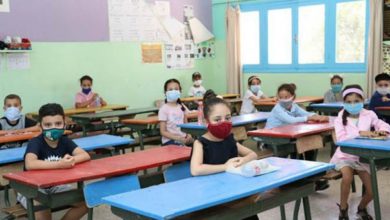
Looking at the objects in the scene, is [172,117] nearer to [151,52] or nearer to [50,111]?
[50,111]

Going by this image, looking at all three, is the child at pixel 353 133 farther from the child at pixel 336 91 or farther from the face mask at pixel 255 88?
the face mask at pixel 255 88

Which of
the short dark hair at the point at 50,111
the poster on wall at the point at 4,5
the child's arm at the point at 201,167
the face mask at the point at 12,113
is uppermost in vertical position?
the poster on wall at the point at 4,5

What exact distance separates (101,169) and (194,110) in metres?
3.73

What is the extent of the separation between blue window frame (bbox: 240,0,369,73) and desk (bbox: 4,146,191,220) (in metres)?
5.85

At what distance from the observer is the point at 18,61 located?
7164 millimetres

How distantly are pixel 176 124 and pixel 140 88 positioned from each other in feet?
13.4

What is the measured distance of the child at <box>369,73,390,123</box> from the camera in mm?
6047

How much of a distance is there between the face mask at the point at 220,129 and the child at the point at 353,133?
1.34m

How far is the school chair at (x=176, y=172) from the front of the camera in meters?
3.15

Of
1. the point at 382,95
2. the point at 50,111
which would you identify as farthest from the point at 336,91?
the point at 50,111

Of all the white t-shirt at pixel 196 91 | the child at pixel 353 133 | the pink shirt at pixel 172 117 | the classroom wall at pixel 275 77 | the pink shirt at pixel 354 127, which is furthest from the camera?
the white t-shirt at pixel 196 91

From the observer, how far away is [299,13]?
347 inches

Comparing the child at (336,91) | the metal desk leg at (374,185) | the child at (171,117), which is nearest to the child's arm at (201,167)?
the metal desk leg at (374,185)

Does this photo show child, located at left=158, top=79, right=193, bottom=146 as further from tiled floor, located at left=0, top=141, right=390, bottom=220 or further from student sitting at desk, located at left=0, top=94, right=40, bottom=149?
student sitting at desk, located at left=0, top=94, right=40, bottom=149
